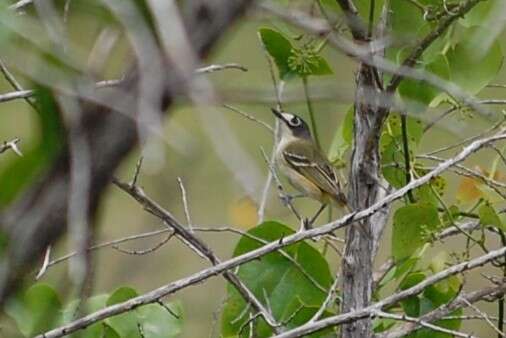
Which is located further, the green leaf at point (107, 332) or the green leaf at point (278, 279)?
the green leaf at point (278, 279)

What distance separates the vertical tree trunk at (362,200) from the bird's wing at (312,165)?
1293mm

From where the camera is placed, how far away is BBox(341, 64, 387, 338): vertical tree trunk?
1843 millimetres

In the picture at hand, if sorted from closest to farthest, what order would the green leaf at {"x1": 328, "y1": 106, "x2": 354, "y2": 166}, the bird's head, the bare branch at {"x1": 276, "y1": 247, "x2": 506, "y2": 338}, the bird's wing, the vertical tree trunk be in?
the bare branch at {"x1": 276, "y1": 247, "x2": 506, "y2": 338} < the vertical tree trunk < the green leaf at {"x1": 328, "y1": 106, "x2": 354, "y2": 166} < the bird's wing < the bird's head

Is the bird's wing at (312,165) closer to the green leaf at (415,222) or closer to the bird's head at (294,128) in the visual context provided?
the bird's head at (294,128)

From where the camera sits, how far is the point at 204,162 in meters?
0.78

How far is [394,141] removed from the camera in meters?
2.14

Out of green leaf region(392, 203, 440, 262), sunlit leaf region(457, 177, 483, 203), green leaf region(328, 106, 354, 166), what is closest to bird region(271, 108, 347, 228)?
green leaf region(328, 106, 354, 166)

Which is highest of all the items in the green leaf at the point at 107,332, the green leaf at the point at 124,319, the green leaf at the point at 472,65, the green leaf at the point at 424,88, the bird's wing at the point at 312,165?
the bird's wing at the point at 312,165

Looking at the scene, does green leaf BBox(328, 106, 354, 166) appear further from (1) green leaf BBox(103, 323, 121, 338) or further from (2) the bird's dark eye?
(2) the bird's dark eye

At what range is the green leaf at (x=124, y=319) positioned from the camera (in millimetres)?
2004

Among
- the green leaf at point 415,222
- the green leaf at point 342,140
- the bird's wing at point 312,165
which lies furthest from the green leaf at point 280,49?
the bird's wing at point 312,165

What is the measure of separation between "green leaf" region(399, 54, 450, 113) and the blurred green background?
0.06 m

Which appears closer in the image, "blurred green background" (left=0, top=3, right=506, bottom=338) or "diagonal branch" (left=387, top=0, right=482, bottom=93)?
"blurred green background" (left=0, top=3, right=506, bottom=338)

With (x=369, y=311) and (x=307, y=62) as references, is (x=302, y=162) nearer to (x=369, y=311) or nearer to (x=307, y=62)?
(x=307, y=62)
